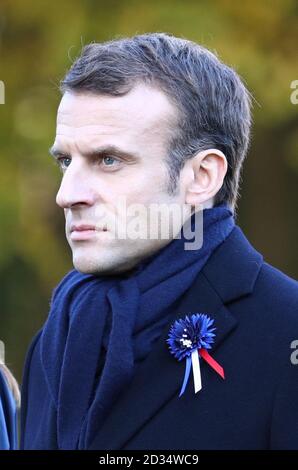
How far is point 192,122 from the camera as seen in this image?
3.16 metres

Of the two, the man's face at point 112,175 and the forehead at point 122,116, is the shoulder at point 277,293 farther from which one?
the forehead at point 122,116

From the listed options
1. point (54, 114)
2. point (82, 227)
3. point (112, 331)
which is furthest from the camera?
point (54, 114)

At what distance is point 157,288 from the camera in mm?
3018

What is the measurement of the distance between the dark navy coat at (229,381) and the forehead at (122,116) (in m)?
0.43

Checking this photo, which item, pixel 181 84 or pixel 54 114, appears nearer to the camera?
pixel 181 84

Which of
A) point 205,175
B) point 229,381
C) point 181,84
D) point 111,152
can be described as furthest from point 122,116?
point 229,381

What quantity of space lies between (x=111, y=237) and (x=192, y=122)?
0.44 metres

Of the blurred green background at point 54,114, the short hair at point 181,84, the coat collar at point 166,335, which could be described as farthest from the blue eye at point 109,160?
the blurred green background at point 54,114

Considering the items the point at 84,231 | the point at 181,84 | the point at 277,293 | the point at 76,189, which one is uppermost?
the point at 181,84

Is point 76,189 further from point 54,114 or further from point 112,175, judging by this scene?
point 54,114

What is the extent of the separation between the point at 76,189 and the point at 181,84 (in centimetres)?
46

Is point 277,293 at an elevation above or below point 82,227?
below

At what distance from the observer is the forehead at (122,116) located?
305 centimetres
